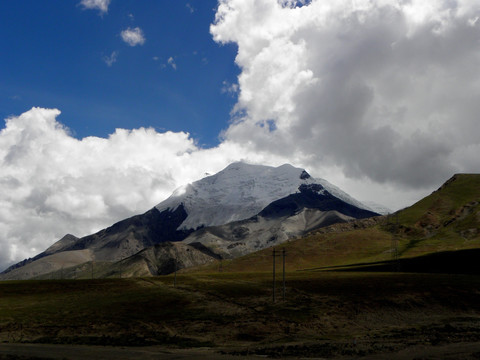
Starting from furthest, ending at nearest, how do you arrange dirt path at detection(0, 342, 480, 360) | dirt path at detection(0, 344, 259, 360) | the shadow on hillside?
1. the shadow on hillside
2. dirt path at detection(0, 344, 259, 360)
3. dirt path at detection(0, 342, 480, 360)

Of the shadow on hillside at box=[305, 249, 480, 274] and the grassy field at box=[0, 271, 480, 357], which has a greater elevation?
the shadow on hillside at box=[305, 249, 480, 274]

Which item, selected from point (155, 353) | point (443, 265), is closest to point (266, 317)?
point (155, 353)

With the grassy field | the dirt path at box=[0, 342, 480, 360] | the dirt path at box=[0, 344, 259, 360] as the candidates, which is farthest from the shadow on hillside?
the dirt path at box=[0, 344, 259, 360]

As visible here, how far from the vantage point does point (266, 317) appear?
3108 inches

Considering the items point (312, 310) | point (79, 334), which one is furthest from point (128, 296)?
point (312, 310)

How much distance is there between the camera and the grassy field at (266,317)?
60.3 m

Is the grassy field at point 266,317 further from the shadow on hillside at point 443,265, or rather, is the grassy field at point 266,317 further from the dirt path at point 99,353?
the shadow on hillside at point 443,265

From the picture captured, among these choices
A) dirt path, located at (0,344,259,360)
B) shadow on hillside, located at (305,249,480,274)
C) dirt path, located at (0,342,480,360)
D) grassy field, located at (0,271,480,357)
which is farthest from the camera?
shadow on hillside, located at (305,249,480,274)

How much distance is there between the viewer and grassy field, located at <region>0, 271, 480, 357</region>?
198ft

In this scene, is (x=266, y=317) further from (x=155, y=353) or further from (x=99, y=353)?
(x=99, y=353)

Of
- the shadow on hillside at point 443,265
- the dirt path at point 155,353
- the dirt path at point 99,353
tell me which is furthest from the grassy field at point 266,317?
the shadow on hillside at point 443,265

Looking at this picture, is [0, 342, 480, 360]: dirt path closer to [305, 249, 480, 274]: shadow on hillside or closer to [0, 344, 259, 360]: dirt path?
[0, 344, 259, 360]: dirt path

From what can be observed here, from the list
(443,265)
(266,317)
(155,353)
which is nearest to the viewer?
(155,353)

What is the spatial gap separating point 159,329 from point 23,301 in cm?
5775
